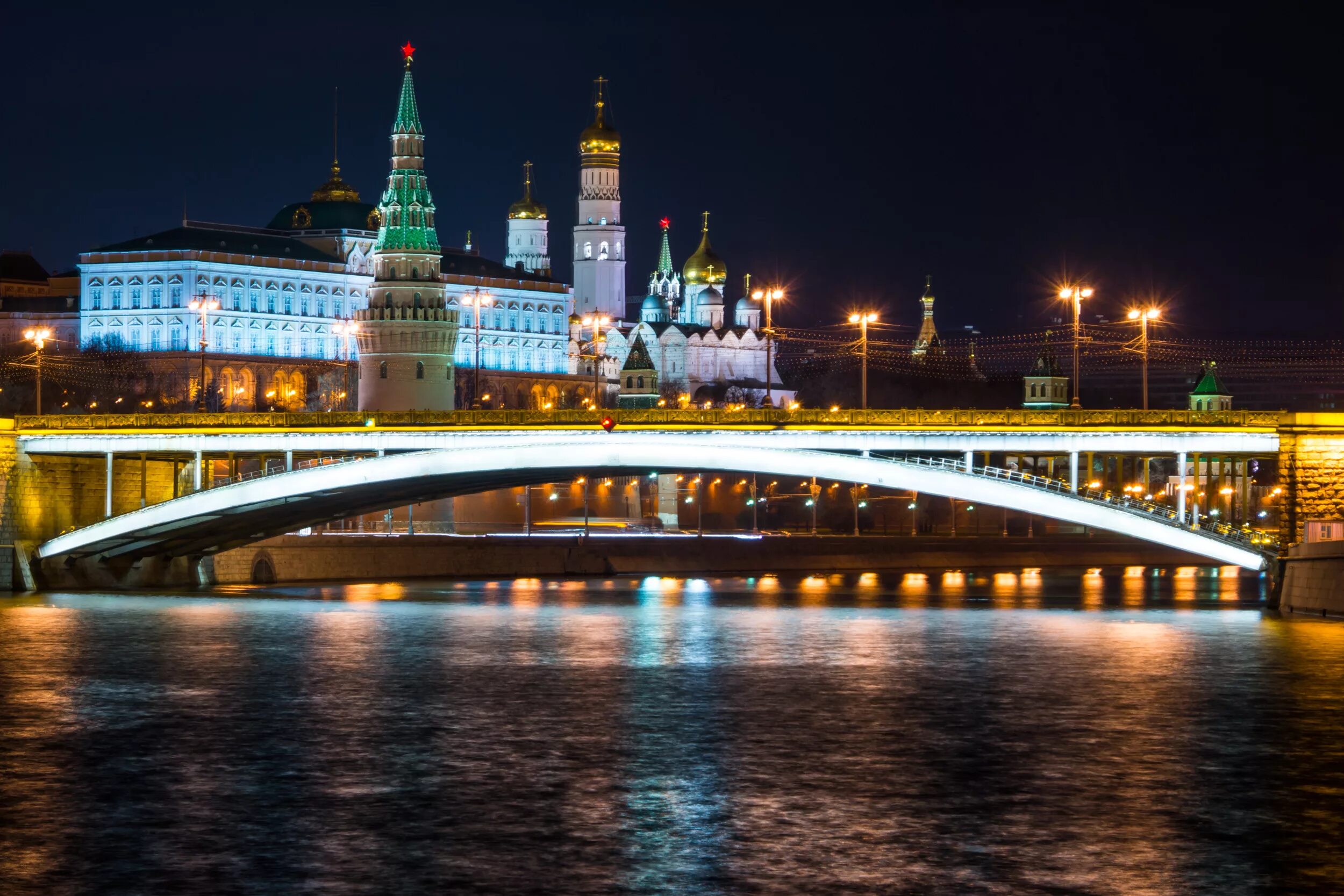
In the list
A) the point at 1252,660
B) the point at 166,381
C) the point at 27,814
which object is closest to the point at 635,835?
the point at 27,814

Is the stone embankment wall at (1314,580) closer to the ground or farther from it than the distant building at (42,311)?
closer to the ground

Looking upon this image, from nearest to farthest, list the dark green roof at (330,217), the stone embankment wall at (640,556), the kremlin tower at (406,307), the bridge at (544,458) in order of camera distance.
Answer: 1. the bridge at (544,458)
2. the stone embankment wall at (640,556)
3. the kremlin tower at (406,307)
4. the dark green roof at (330,217)

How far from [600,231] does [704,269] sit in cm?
1414

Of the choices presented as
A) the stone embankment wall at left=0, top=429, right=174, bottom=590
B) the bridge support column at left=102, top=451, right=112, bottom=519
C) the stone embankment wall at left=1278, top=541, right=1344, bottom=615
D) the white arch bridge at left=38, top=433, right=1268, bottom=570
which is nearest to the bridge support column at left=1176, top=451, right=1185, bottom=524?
the white arch bridge at left=38, top=433, right=1268, bottom=570

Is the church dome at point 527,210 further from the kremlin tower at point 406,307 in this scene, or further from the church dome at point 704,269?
the kremlin tower at point 406,307

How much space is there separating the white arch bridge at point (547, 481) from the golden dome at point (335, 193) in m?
103

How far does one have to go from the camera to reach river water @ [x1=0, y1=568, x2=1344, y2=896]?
762 inches

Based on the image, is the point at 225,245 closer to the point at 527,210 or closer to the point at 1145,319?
the point at 527,210

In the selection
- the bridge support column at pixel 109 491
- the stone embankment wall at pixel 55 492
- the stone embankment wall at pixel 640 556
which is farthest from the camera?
the stone embankment wall at pixel 640 556

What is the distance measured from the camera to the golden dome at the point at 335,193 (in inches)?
6344

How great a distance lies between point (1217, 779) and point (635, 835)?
7086 millimetres

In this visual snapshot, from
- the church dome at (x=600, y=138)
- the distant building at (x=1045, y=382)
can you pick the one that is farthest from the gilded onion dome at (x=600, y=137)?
the distant building at (x=1045, y=382)

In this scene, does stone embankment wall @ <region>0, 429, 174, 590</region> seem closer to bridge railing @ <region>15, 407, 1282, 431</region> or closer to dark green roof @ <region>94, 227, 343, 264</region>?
bridge railing @ <region>15, 407, 1282, 431</region>

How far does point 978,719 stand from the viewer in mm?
29484
